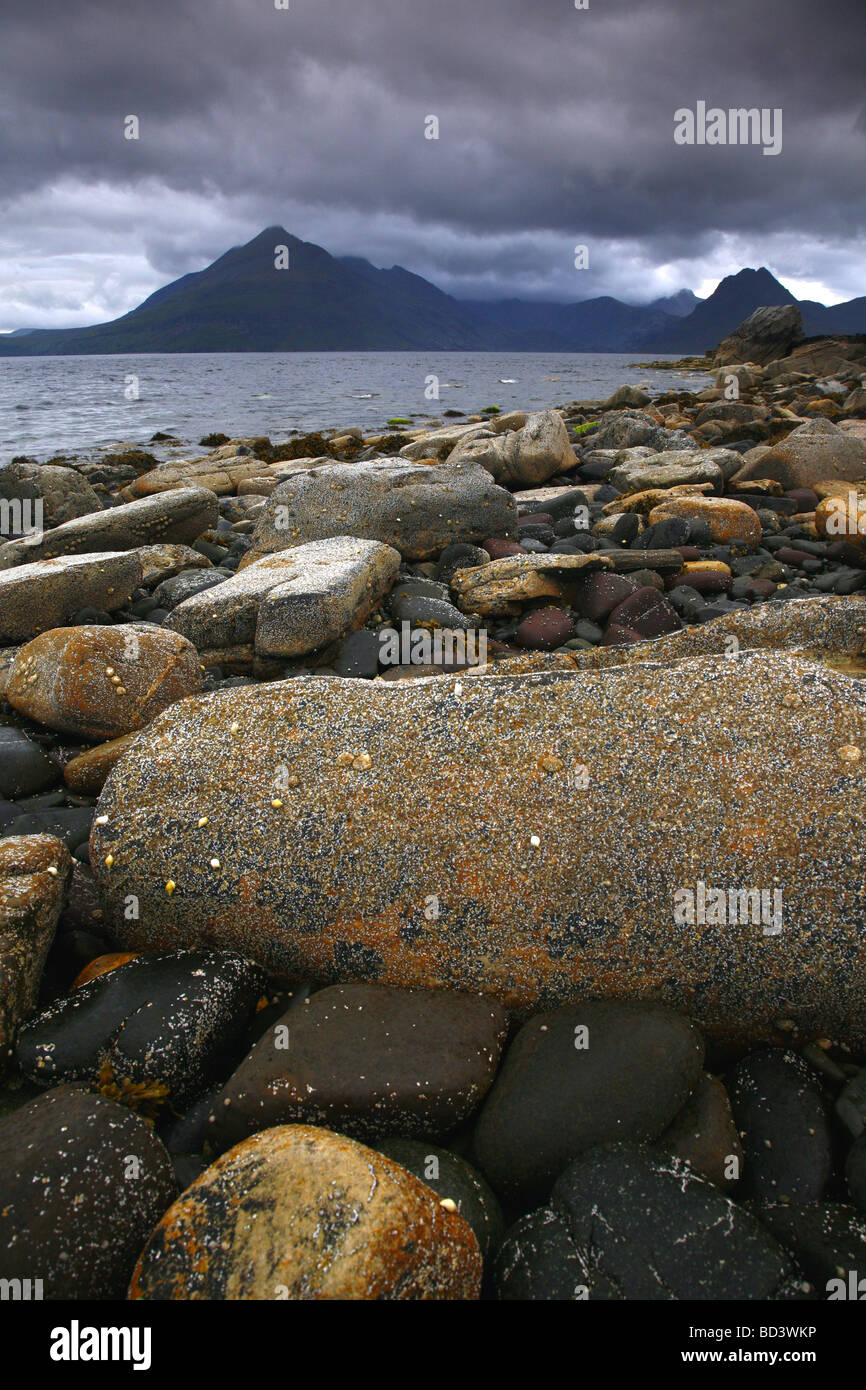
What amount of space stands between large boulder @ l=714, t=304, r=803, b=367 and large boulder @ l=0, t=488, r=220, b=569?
6604 cm

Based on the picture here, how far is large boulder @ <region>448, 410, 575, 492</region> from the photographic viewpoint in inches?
496

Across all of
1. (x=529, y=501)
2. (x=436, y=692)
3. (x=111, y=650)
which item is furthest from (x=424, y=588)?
(x=529, y=501)

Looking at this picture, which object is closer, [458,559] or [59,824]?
[59,824]

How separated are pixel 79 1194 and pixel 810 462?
11994 millimetres

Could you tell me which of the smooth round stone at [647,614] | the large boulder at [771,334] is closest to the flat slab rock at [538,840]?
the smooth round stone at [647,614]

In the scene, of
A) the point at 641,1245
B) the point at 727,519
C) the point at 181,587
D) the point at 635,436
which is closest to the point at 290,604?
the point at 181,587

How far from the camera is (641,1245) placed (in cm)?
194

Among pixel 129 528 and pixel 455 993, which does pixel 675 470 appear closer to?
pixel 129 528

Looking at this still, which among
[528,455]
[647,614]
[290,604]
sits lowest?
[647,614]

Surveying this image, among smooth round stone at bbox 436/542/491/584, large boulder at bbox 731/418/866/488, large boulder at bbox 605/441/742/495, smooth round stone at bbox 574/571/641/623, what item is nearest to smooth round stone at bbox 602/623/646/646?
smooth round stone at bbox 574/571/641/623

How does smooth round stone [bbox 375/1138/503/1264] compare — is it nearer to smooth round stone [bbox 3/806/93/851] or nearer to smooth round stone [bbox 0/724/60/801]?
smooth round stone [bbox 3/806/93/851]

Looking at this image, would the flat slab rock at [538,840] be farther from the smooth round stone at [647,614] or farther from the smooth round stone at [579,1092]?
the smooth round stone at [647,614]
